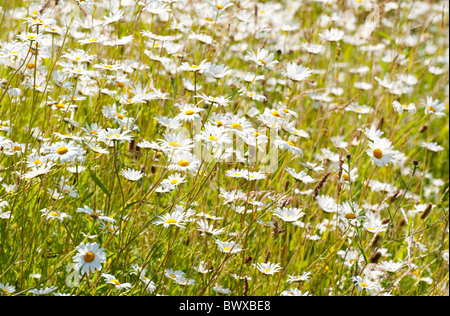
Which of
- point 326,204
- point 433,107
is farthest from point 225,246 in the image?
point 433,107

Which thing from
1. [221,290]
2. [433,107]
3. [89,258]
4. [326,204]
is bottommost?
[221,290]

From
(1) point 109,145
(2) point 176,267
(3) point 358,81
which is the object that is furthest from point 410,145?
(1) point 109,145

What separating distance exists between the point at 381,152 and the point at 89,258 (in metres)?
0.86

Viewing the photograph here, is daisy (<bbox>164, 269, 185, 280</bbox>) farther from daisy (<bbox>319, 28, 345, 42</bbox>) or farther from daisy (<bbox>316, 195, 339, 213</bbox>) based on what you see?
daisy (<bbox>319, 28, 345, 42</bbox>)

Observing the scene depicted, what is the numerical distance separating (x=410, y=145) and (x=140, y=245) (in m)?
1.89

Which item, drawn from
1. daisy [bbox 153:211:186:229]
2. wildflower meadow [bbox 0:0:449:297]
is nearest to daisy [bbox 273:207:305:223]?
wildflower meadow [bbox 0:0:449:297]

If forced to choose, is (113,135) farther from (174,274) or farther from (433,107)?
(433,107)

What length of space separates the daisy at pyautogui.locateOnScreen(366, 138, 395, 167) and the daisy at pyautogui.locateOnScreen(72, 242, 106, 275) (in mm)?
782

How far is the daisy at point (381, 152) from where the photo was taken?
4.53ft

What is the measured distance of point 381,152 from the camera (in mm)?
1413

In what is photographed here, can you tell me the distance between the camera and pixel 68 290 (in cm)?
139

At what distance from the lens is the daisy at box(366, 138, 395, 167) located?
1.38 meters

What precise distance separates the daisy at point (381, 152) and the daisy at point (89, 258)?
0.78 meters
